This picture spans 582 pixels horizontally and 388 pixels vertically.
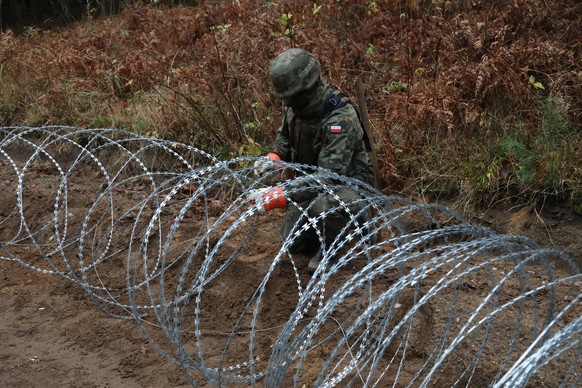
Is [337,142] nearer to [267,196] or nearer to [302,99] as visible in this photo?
[302,99]

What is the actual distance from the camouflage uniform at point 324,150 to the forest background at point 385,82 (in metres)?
0.88

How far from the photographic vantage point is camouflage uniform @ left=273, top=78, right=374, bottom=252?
217 inches

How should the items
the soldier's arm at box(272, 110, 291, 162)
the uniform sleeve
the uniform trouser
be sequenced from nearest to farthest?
the uniform sleeve
the uniform trouser
the soldier's arm at box(272, 110, 291, 162)

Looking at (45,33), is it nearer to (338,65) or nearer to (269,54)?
(269,54)

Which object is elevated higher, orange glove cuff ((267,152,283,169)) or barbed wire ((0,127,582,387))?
orange glove cuff ((267,152,283,169))

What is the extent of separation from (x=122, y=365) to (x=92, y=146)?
398 cm

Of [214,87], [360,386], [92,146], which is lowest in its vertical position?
[360,386]

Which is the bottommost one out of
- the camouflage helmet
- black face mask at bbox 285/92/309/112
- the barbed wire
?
the barbed wire

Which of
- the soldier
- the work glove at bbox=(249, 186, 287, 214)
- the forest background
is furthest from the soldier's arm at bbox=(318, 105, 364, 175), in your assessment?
the forest background

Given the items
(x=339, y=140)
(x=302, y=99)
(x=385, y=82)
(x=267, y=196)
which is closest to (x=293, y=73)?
(x=302, y=99)

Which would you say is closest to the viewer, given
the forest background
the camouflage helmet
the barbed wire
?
the barbed wire

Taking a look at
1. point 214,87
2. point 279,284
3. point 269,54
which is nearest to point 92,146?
point 214,87

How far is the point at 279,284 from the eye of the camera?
19.3 ft

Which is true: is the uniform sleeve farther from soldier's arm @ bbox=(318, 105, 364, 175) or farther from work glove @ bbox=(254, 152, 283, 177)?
work glove @ bbox=(254, 152, 283, 177)
